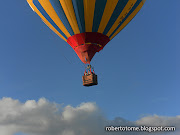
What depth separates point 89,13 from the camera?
19.7 metres

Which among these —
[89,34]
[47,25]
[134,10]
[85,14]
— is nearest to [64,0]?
[85,14]

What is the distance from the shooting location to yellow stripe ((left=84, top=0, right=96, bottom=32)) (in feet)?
63.7

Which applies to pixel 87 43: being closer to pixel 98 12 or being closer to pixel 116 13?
pixel 98 12

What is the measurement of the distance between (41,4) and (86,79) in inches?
268

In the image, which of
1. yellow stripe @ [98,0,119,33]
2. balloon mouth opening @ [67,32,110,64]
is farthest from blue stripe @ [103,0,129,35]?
balloon mouth opening @ [67,32,110,64]

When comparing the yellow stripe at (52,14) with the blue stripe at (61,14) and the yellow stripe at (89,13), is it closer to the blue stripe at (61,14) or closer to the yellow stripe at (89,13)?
the blue stripe at (61,14)

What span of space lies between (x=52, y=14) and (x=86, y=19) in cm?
281

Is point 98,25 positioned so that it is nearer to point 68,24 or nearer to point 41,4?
point 68,24

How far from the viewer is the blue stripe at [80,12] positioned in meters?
19.4

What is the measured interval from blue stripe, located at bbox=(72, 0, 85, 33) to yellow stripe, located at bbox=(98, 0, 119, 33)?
1380 mm

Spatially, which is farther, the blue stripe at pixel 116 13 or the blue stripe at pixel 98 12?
the blue stripe at pixel 116 13

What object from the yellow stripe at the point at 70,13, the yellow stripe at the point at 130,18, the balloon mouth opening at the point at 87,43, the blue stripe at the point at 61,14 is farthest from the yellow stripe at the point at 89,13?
the yellow stripe at the point at 130,18

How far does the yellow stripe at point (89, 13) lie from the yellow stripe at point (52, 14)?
1.79m

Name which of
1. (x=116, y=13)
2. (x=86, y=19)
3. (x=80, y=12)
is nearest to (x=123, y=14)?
(x=116, y=13)
